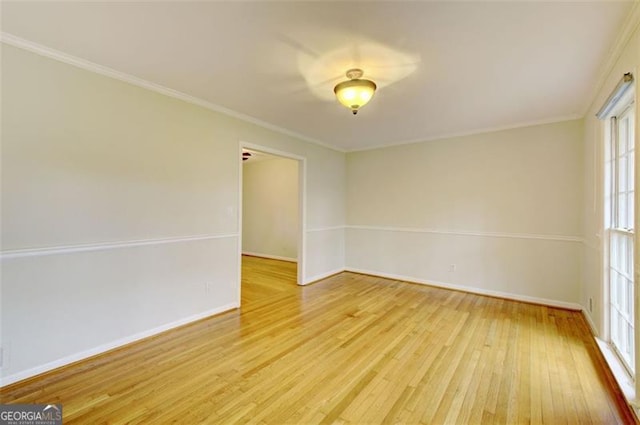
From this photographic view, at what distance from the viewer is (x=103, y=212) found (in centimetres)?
245

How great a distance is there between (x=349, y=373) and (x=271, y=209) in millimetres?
5332

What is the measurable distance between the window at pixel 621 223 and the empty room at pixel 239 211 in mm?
24

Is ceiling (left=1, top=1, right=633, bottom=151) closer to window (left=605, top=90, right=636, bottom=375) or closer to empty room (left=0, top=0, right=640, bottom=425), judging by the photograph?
empty room (left=0, top=0, right=640, bottom=425)

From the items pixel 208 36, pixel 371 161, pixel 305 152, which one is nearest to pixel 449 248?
pixel 371 161

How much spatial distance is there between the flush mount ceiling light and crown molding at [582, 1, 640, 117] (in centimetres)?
164

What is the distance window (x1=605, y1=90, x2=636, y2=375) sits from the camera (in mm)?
2201

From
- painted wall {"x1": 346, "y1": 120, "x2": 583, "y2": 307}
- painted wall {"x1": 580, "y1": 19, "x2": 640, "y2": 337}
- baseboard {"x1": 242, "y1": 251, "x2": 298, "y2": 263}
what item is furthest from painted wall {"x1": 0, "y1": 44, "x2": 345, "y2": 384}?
painted wall {"x1": 580, "y1": 19, "x2": 640, "y2": 337}

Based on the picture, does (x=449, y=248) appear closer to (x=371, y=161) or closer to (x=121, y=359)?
(x=371, y=161)

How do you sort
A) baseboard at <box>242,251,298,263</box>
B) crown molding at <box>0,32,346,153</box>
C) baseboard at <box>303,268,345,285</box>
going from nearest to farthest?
crown molding at <box>0,32,346,153</box>
baseboard at <box>303,268,345,285</box>
baseboard at <box>242,251,298,263</box>

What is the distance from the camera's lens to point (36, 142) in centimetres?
210

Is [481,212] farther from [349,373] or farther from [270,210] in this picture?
[270,210]

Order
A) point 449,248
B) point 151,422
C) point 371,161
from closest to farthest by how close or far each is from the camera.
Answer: point 151,422 → point 449,248 → point 371,161

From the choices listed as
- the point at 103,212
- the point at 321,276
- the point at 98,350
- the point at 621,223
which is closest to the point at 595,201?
the point at 621,223

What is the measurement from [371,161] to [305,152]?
1.41 meters
